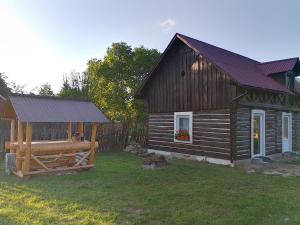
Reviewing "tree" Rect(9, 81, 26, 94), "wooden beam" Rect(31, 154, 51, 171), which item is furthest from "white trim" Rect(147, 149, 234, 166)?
"tree" Rect(9, 81, 26, 94)

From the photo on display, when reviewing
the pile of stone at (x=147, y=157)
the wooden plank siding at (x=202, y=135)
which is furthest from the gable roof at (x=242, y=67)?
the pile of stone at (x=147, y=157)

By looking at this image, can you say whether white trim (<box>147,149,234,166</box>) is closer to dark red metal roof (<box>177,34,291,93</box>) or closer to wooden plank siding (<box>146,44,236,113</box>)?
wooden plank siding (<box>146,44,236,113</box>)

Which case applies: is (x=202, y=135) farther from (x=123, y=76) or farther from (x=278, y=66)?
(x=123, y=76)

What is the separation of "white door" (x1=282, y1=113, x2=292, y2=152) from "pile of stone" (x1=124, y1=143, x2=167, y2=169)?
7.46 m

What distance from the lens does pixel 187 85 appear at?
14914mm

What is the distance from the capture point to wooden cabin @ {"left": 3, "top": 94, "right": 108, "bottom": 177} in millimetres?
9219

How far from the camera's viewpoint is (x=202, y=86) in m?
14.1

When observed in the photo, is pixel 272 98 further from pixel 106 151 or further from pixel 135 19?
pixel 106 151

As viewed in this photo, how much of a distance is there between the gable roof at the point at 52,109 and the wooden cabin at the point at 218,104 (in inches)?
214

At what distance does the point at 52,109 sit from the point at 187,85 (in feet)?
24.1

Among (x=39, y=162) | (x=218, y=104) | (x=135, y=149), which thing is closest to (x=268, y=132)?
(x=218, y=104)

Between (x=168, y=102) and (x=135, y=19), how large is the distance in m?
4.71

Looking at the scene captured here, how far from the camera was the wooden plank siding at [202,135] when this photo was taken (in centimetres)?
1295

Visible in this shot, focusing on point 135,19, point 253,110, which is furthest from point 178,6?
point 253,110
